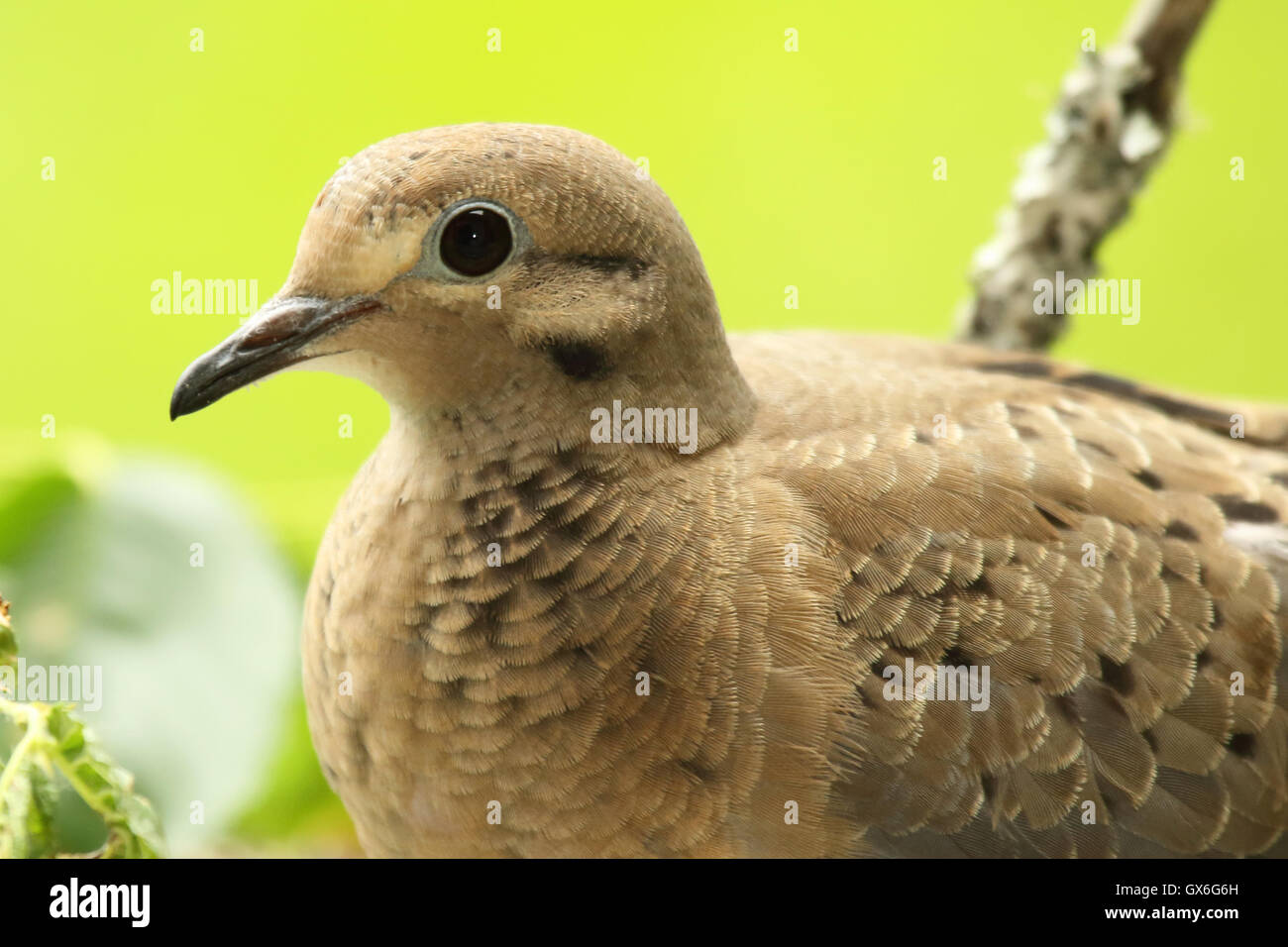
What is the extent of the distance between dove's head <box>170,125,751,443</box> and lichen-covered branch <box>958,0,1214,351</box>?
0.97 meters

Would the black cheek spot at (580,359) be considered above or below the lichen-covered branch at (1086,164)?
below

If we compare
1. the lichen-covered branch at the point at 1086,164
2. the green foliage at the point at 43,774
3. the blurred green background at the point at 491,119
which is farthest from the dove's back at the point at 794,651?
the lichen-covered branch at the point at 1086,164

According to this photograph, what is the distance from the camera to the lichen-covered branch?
2146 mm

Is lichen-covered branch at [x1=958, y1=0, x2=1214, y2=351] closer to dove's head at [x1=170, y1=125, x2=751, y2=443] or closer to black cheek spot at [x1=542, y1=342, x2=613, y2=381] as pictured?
dove's head at [x1=170, y1=125, x2=751, y2=443]

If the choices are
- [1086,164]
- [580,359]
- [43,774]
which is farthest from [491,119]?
[43,774]

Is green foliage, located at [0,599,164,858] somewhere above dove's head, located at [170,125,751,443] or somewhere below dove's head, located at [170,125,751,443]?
below

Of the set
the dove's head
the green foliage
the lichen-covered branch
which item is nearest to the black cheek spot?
the dove's head

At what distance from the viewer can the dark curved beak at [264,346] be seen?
136 cm

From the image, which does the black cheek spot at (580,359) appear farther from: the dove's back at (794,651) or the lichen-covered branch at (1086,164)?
the lichen-covered branch at (1086,164)

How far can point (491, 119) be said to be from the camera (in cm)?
264

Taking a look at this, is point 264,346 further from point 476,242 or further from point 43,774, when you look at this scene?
point 43,774

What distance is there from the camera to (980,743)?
1.47 m

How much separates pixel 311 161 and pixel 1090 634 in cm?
185

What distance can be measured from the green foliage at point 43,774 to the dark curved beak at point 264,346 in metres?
0.36
